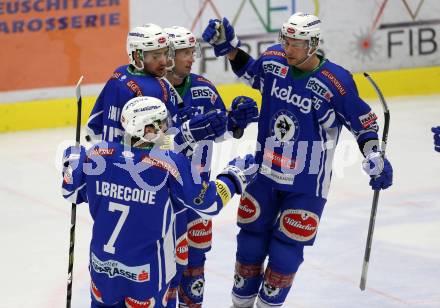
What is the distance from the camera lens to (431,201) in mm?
8484

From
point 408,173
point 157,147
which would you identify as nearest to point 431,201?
point 408,173

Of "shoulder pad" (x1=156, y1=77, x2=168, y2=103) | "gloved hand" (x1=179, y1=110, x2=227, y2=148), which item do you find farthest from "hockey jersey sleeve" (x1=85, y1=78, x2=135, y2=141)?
"gloved hand" (x1=179, y1=110, x2=227, y2=148)

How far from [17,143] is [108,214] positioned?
18.4 ft

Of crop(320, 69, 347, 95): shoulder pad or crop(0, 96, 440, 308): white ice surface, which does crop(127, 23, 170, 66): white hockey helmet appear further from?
crop(0, 96, 440, 308): white ice surface

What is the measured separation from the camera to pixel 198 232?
590 cm

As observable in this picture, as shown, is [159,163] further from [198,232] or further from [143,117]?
[198,232]

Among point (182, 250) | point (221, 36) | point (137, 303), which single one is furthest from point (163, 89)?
point (137, 303)

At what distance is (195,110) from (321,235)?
7.68ft

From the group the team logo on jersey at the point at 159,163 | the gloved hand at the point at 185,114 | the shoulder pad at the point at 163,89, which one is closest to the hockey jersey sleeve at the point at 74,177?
the team logo on jersey at the point at 159,163

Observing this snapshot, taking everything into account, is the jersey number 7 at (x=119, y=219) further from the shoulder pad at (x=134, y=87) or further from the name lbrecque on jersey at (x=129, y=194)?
the shoulder pad at (x=134, y=87)

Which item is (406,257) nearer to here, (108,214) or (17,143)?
(108,214)

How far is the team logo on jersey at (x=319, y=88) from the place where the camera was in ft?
19.0

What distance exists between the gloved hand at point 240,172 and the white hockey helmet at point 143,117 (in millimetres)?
425

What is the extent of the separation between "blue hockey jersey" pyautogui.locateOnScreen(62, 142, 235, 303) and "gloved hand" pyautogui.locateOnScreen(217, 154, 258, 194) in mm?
133
